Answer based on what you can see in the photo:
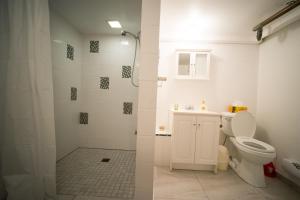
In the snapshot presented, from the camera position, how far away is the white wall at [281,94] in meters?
1.81

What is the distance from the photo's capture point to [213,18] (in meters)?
1.97

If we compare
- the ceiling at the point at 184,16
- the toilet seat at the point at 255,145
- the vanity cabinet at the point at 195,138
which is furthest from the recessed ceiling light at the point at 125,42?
the toilet seat at the point at 255,145

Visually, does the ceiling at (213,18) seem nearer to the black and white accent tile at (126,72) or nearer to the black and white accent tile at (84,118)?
the black and white accent tile at (126,72)

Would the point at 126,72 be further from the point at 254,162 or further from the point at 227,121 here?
the point at 254,162

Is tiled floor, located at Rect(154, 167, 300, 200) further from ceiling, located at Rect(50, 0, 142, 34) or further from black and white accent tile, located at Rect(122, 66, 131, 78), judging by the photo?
ceiling, located at Rect(50, 0, 142, 34)

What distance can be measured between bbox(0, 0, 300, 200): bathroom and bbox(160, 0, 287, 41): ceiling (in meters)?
0.02

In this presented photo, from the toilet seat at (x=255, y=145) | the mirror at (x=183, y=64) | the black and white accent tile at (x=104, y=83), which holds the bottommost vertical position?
the toilet seat at (x=255, y=145)

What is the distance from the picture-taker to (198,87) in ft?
8.30

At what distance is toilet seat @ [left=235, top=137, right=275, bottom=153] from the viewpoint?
5.50ft

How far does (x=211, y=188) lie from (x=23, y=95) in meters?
2.13

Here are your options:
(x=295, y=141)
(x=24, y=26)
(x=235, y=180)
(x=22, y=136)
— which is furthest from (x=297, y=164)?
(x=24, y=26)

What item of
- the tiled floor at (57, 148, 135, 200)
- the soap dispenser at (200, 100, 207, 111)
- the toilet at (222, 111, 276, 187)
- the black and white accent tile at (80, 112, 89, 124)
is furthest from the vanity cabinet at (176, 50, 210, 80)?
the black and white accent tile at (80, 112, 89, 124)

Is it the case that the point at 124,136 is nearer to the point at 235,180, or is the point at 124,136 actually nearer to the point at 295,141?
the point at 235,180

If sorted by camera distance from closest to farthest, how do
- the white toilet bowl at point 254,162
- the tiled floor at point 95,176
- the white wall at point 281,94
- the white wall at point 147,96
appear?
the white wall at point 147,96
the tiled floor at point 95,176
the white toilet bowl at point 254,162
the white wall at point 281,94
